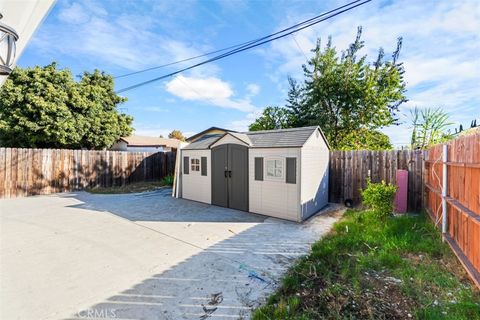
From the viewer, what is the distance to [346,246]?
3951mm

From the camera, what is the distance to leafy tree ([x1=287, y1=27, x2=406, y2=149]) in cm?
1148

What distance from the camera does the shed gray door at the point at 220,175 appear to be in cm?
726

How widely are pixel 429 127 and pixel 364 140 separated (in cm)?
547

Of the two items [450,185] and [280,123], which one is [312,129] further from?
[280,123]

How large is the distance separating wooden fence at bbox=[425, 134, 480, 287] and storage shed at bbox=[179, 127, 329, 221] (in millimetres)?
2769

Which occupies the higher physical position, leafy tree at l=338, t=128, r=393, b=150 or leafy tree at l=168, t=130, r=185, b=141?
leafy tree at l=168, t=130, r=185, b=141

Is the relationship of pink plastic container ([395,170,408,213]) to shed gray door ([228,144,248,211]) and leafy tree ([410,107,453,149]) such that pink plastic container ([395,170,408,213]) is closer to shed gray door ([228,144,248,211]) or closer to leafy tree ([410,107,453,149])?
leafy tree ([410,107,453,149])

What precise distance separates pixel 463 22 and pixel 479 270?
6.38 meters

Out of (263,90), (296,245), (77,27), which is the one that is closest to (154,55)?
(77,27)

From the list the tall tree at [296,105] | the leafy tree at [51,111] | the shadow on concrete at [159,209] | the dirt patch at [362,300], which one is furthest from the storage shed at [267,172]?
the leafy tree at [51,111]

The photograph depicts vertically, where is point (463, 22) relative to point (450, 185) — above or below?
above

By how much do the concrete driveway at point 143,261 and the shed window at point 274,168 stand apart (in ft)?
3.88

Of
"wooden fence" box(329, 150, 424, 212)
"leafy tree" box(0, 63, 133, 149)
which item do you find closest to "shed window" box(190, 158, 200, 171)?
"wooden fence" box(329, 150, 424, 212)

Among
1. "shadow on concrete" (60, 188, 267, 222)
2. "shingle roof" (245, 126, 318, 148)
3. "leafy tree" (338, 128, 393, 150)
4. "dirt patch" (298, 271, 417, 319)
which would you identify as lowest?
"shadow on concrete" (60, 188, 267, 222)
